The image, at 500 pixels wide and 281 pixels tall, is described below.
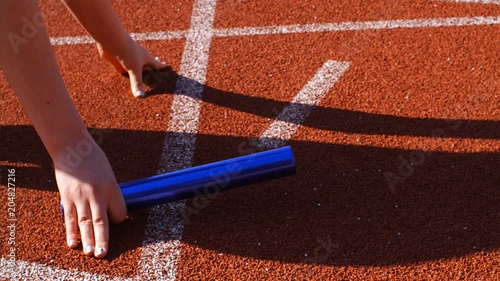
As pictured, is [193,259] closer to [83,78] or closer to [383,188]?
[383,188]

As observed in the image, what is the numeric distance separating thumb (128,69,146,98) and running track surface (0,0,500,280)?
0.06m

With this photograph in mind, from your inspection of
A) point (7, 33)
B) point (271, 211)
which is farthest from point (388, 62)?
point (7, 33)

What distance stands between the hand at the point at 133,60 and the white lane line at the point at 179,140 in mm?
199

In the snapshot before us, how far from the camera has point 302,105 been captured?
355 cm

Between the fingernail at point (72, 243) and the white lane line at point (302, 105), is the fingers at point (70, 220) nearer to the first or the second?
the fingernail at point (72, 243)

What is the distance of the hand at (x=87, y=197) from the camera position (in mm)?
2873

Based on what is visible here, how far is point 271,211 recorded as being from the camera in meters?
2.99

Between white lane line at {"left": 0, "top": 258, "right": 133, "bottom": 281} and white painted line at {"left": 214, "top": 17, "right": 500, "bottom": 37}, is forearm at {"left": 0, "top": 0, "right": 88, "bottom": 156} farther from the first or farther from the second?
white painted line at {"left": 214, "top": 17, "right": 500, "bottom": 37}

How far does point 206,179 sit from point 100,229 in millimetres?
468

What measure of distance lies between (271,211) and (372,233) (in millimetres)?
424

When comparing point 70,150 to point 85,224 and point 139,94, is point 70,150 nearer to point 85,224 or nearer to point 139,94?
point 85,224

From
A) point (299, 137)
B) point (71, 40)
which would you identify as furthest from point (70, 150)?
point (71, 40)

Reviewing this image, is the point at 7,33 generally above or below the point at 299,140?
above

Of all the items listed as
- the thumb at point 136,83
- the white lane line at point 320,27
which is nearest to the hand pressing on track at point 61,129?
the thumb at point 136,83
